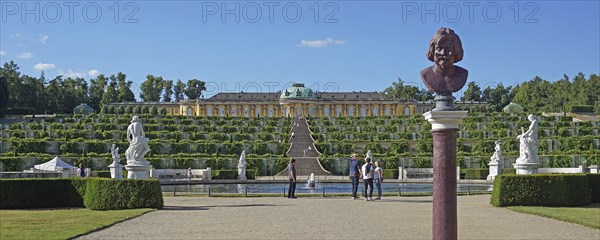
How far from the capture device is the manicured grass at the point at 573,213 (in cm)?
1433

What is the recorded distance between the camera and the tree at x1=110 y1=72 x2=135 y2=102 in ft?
437

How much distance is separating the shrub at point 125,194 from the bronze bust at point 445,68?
37.4 ft

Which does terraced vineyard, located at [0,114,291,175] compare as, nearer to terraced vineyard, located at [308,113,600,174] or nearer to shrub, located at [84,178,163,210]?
terraced vineyard, located at [308,113,600,174]

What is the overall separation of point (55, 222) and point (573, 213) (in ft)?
37.5

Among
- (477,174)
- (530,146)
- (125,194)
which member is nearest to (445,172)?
(125,194)

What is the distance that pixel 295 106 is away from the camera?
130 m

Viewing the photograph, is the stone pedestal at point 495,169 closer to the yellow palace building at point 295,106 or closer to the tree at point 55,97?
the tree at point 55,97

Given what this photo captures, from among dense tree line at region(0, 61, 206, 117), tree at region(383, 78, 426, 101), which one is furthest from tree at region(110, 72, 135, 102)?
tree at region(383, 78, 426, 101)

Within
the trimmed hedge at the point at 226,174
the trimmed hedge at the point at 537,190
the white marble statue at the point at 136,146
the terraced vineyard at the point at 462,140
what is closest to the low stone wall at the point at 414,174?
the terraced vineyard at the point at 462,140

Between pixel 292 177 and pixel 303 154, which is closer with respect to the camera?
pixel 292 177

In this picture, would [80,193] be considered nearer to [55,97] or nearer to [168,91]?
[55,97]

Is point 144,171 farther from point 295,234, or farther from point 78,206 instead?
point 295,234

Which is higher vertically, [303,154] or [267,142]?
[267,142]

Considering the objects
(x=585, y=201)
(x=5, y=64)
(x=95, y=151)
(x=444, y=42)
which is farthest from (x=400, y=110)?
(x=444, y=42)
